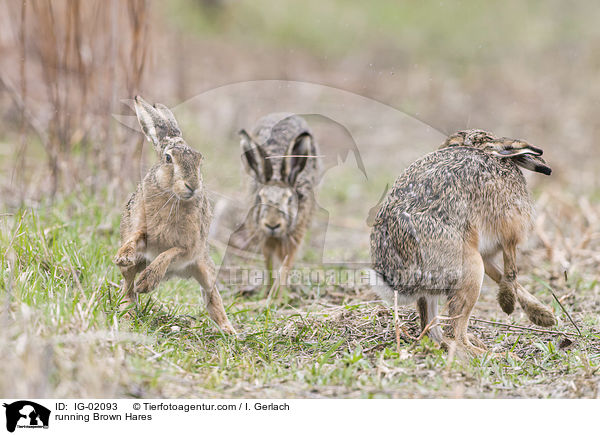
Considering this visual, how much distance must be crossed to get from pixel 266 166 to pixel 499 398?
2898 mm

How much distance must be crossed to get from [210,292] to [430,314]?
4.64ft

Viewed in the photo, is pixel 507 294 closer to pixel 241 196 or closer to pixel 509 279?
pixel 509 279

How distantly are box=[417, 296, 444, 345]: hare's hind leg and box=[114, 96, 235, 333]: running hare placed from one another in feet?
4.02

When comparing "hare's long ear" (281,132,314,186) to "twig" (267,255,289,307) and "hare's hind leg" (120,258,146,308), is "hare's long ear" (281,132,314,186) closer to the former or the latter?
"twig" (267,255,289,307)

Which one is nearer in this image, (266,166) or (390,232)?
(390,232)

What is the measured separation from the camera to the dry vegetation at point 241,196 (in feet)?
11.7

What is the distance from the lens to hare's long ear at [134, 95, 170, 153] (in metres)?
3.95

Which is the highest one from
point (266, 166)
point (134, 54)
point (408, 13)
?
point (408, 13)

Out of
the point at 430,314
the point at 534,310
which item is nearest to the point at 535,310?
the point at 534,310

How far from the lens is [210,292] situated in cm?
441

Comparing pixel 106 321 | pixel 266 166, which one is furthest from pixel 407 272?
pixel 266 166
